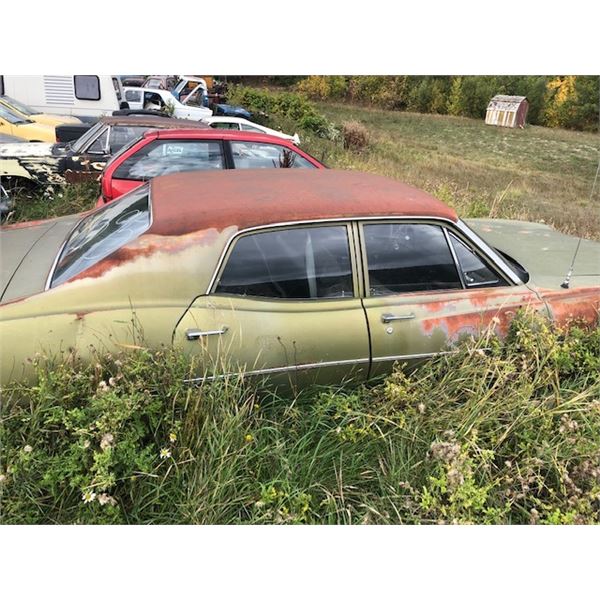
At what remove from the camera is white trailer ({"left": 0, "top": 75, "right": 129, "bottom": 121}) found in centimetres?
1021

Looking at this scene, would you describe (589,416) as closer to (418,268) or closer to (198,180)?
(418,268)

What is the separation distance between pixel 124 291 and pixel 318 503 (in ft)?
4.67

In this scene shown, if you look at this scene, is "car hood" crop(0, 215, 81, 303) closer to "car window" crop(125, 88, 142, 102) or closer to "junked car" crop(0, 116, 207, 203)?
"junked car" crop(0, 116, 207, 203)

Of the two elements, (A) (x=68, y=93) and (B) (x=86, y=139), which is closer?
(B) (x=86, y=139)

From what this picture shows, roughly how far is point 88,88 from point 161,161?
22.9 feet

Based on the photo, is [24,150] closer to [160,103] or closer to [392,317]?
[392,317]

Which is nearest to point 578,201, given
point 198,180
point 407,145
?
point 407,145

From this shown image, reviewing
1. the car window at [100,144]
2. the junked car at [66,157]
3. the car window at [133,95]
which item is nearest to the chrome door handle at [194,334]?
the junked car at [66,157]

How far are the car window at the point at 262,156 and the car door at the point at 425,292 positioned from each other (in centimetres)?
306

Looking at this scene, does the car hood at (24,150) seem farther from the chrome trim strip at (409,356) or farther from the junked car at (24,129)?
the chrome trim strip at (409,356)

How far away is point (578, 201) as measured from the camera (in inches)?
372

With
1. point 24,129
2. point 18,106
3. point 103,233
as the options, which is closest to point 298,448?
point 103,233

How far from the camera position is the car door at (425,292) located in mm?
2711

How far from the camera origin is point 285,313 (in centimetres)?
259
